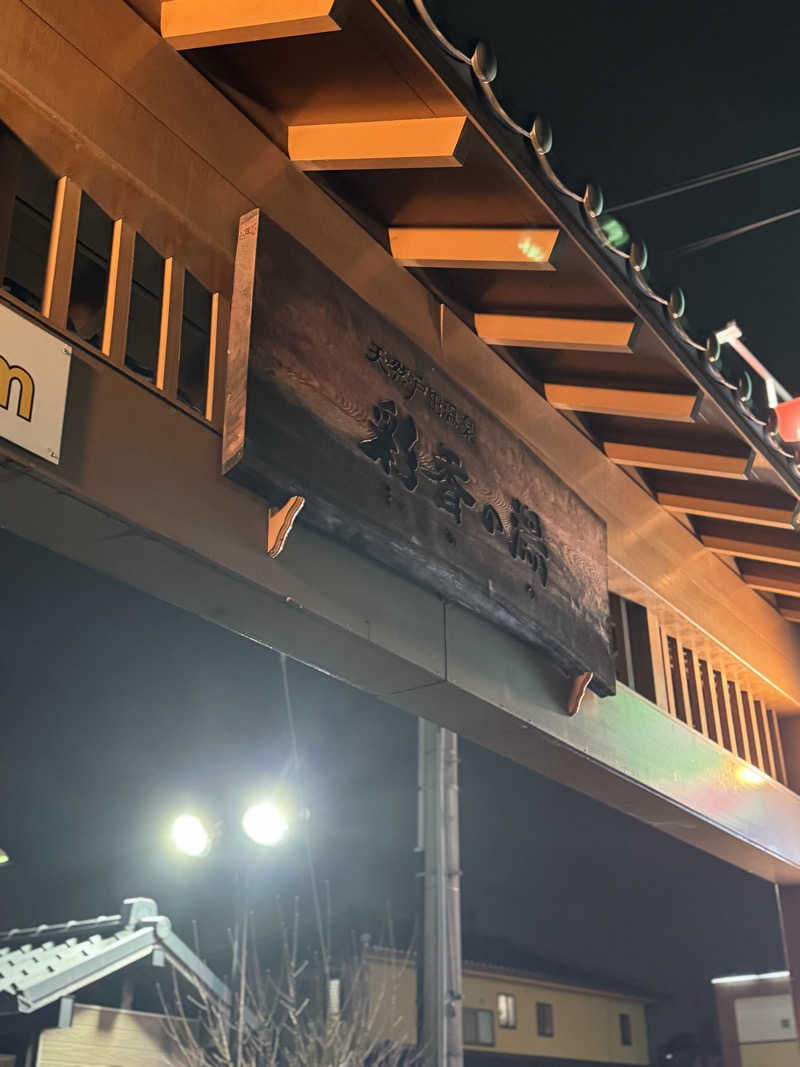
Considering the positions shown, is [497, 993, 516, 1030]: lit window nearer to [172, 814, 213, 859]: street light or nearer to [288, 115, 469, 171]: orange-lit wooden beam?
[172, 814, 213, 859]: street light

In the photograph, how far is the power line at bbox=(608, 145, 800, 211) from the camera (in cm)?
581

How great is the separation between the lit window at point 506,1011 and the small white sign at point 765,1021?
10.1 meters

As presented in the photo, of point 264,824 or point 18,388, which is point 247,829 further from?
point 18,388

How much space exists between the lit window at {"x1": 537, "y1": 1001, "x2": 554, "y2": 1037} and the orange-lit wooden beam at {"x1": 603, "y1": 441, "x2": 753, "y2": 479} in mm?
20333

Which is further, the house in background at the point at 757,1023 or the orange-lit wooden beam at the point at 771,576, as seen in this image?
the house in background at the point at 757,1023

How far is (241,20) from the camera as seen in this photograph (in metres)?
2.73

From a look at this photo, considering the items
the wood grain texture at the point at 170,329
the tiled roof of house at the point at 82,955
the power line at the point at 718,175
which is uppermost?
the power line at the point at 718,175

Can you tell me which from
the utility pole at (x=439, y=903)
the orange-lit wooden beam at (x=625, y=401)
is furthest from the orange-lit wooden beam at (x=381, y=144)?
the utility pole at (x=439, y=903)

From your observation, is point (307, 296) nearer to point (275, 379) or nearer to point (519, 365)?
point (275, 379)

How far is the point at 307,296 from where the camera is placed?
3.06 metres

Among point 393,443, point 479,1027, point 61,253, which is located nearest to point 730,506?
point 393,443

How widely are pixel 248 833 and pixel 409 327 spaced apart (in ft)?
19.8

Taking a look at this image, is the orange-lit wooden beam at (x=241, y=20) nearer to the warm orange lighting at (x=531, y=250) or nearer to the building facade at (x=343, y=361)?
the building facade at (x=343, y=361)

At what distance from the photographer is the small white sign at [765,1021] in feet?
90.0
